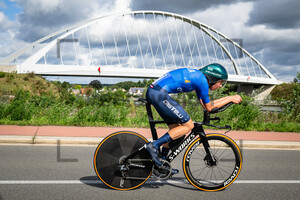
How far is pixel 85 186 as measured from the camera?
404 cm

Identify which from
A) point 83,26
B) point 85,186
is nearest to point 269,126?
point 85,186

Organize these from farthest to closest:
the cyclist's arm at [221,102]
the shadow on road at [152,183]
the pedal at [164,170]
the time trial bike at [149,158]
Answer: the shadow on road at [152,183], the time trial bike at [149,158], the pedal at [164,170], the cyclist's arm at [221,102]

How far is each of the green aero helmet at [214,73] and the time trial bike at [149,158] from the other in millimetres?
442

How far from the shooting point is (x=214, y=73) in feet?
11.7

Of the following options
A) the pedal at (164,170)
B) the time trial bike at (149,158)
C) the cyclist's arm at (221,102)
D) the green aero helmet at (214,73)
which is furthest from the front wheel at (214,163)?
the green aero helmet at (214,73)

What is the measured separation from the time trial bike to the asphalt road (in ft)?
0.69

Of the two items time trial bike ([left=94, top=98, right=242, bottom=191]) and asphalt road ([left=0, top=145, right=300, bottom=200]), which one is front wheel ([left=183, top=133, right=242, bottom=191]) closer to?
time trial bike ([left=94, top=98, right=242, bottom=191])

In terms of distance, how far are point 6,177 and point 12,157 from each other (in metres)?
1.28

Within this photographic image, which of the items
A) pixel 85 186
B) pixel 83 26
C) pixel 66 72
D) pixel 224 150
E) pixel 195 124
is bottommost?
pixel 85 186

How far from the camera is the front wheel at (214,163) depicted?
3.86 meters

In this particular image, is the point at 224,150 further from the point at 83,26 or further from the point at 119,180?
the point at 83,26

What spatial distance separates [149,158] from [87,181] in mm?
1145

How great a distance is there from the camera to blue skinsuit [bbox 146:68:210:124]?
355 cm

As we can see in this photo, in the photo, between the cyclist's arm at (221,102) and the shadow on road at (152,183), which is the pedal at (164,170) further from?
the cyclist's arm at (221,102)
